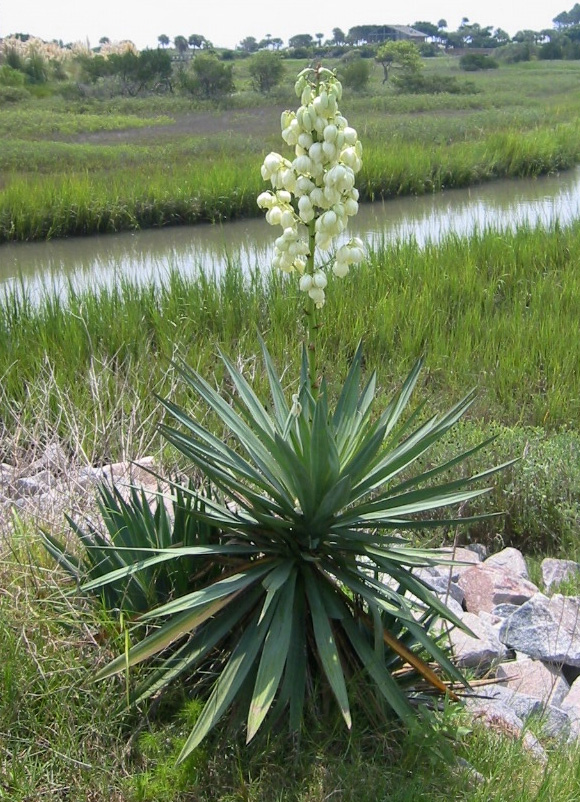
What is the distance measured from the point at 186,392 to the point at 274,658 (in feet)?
8.25

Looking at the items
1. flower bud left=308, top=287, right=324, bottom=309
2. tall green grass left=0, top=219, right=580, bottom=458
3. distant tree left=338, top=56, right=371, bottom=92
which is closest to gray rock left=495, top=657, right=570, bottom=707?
flower bud left=308, top=287, right=324, bottom=309

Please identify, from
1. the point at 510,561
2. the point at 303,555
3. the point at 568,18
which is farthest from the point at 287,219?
the point at 568,18

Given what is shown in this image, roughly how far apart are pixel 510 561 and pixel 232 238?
26.2 feet

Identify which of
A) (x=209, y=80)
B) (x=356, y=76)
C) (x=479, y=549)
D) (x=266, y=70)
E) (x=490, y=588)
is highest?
(x=266, y=70)

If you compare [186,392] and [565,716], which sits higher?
[186,392]

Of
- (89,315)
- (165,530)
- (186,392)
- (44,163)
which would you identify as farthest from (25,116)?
(165,530)

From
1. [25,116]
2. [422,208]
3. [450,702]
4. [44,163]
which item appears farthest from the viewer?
[25,116]

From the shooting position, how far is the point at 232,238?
10.8 meters

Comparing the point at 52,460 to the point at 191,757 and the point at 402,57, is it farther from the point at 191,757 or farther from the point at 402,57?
the point at 402,57

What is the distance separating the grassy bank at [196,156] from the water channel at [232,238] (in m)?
0.28

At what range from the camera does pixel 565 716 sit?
235 centimetres

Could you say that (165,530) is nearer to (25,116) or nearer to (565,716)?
(565,716)

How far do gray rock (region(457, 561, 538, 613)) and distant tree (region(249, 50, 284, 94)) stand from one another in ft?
102

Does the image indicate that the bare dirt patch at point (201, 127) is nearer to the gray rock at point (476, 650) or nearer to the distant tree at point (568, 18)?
the gray rock at point (476, 650)
